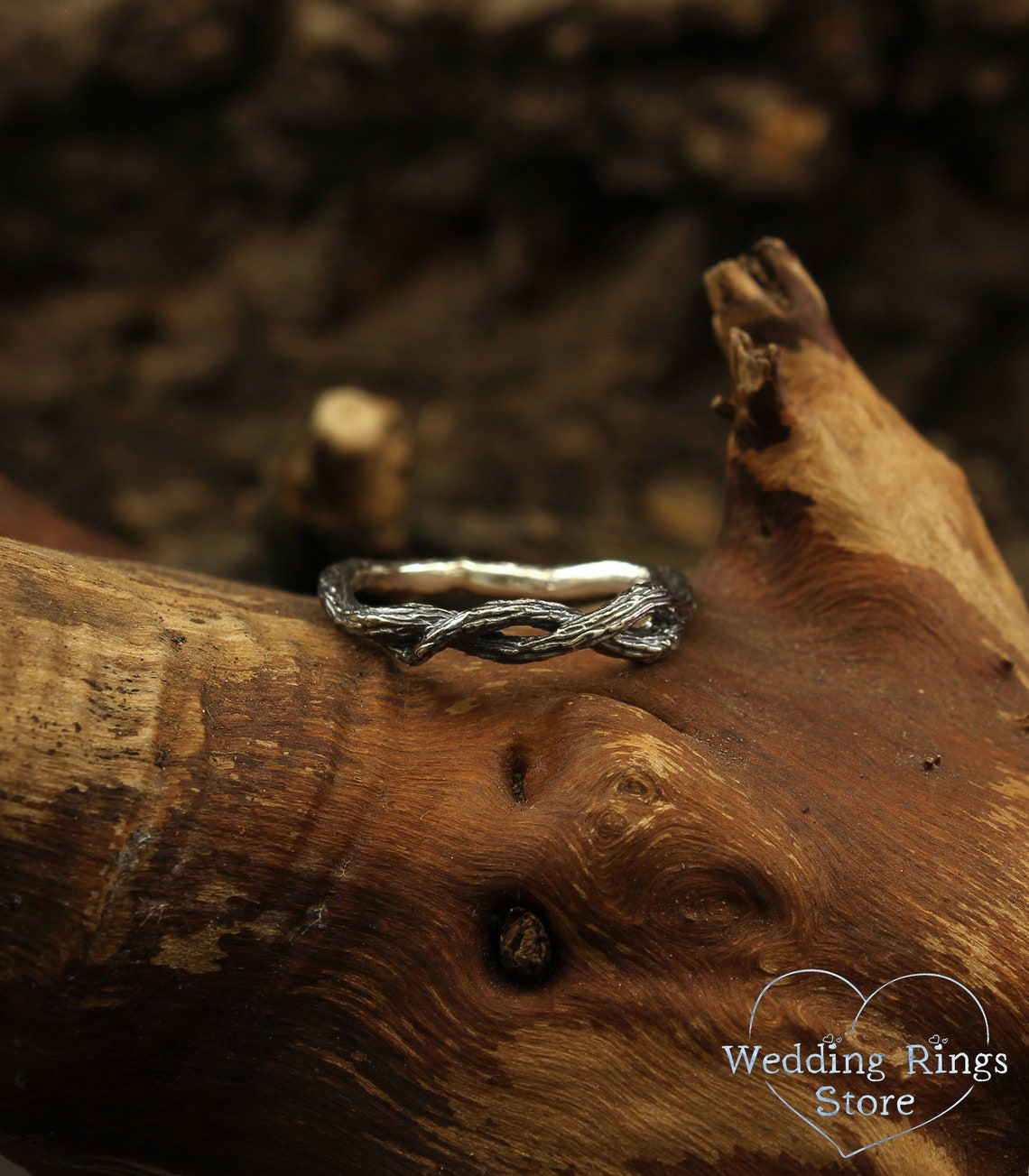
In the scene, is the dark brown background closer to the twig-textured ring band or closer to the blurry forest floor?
the blurry forest floor

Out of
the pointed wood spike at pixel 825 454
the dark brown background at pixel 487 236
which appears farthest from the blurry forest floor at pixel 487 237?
the pointed wood spike at pixel 825 454

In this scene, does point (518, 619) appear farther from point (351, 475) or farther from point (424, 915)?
point (351, 475)

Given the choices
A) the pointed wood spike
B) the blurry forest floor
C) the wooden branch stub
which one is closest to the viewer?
the pointed wood spike

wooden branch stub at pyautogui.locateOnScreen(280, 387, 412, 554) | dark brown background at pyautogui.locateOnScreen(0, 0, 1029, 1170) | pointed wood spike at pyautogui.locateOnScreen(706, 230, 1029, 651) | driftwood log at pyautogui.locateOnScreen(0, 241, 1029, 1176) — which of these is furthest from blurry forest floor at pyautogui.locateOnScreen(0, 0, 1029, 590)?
driftwood log at pyautogui.locateOnScreen(0, 241, 1029, 1176)

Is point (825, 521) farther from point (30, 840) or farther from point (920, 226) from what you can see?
point (920, 226)

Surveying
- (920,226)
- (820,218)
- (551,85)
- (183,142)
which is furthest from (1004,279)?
(183,142)

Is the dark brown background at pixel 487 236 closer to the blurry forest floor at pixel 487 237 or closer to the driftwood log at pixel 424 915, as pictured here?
the blurry forest floor at pixel 487 237

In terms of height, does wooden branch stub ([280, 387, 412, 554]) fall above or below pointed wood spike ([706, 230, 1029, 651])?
above
